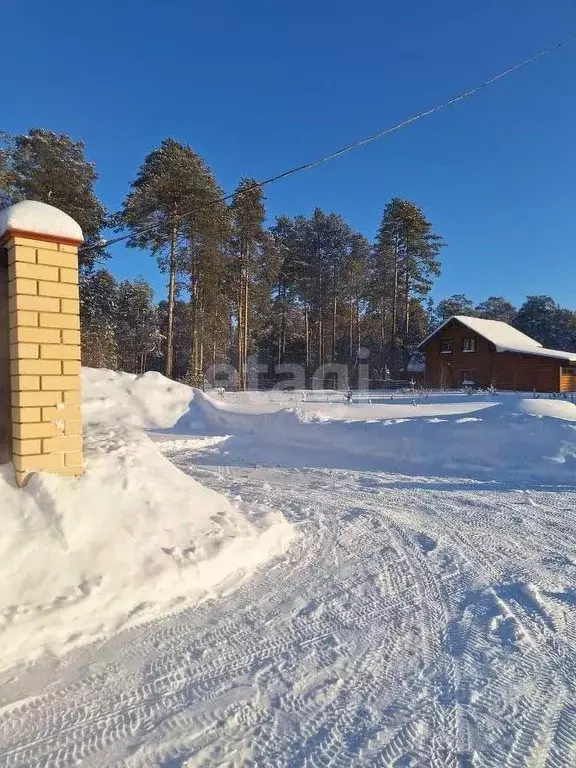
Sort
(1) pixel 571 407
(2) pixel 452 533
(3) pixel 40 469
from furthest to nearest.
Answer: (1) pixel 571 407 < (2) pixel 452 533 < (3) pixel 40 469

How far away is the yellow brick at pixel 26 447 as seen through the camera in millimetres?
2867

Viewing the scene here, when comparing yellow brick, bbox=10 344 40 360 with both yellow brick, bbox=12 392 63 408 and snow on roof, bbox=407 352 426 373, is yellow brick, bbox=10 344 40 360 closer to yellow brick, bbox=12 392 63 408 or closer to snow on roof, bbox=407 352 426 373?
yellow brick, bbox=12 392 63 408

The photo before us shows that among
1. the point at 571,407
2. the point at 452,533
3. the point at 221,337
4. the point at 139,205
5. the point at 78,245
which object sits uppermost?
the point at 139,205

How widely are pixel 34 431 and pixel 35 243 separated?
1.23m

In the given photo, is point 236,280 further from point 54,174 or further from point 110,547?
point 110,547

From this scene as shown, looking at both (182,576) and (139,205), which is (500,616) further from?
(139,205)

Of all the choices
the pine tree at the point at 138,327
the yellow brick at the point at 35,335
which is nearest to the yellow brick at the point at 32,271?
the yellow brick at the point at 35,335

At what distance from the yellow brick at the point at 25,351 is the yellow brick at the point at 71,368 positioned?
0.61ft

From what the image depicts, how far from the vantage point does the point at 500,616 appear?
2.45 metres

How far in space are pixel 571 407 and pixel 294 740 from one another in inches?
434

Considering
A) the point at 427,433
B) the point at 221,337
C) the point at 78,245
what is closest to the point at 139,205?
the point at 221,337

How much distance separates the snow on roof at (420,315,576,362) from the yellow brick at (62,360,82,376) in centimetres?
2742

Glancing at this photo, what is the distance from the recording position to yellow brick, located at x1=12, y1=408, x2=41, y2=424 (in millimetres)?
2869

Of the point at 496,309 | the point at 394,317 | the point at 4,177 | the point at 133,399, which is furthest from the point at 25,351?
the point at 496,309
